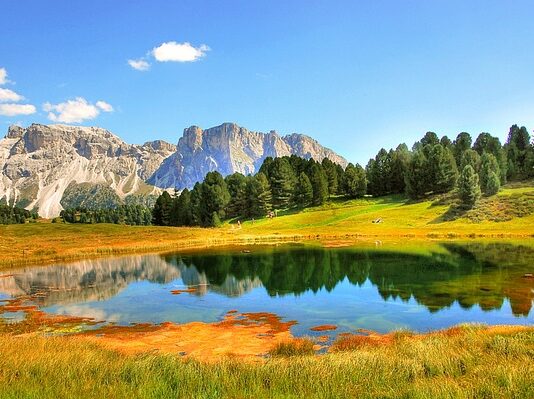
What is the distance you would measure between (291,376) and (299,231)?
296 ft

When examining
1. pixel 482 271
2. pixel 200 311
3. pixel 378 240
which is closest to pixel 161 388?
pixel 200 311

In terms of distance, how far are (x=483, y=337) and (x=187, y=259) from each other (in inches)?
2069

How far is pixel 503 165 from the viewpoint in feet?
400

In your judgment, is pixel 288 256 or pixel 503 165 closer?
pixel 288 256

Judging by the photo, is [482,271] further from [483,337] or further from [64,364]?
[64,364]

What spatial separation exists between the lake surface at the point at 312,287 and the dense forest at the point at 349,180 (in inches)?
2406

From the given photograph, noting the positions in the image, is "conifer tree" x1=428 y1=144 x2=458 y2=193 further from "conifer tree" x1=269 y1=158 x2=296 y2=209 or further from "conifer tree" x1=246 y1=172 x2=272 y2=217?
"conifer tree" x1=246 y1=172 x2=272 y2=217

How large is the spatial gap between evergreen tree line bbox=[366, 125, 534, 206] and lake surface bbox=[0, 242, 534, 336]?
43402mm

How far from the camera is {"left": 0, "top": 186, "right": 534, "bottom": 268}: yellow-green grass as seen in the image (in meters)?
75.7

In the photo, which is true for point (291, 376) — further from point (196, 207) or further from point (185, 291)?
point (196, 207)

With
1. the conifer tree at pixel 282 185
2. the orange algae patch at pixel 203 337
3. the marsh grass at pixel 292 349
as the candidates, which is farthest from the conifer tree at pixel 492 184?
the marsh grass at pixel 292 349

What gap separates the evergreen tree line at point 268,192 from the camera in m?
134

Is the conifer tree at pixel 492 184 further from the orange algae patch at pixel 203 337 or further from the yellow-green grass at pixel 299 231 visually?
the orange algae patch at pixel 203 337

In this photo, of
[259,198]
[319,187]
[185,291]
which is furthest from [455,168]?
[185,291]
